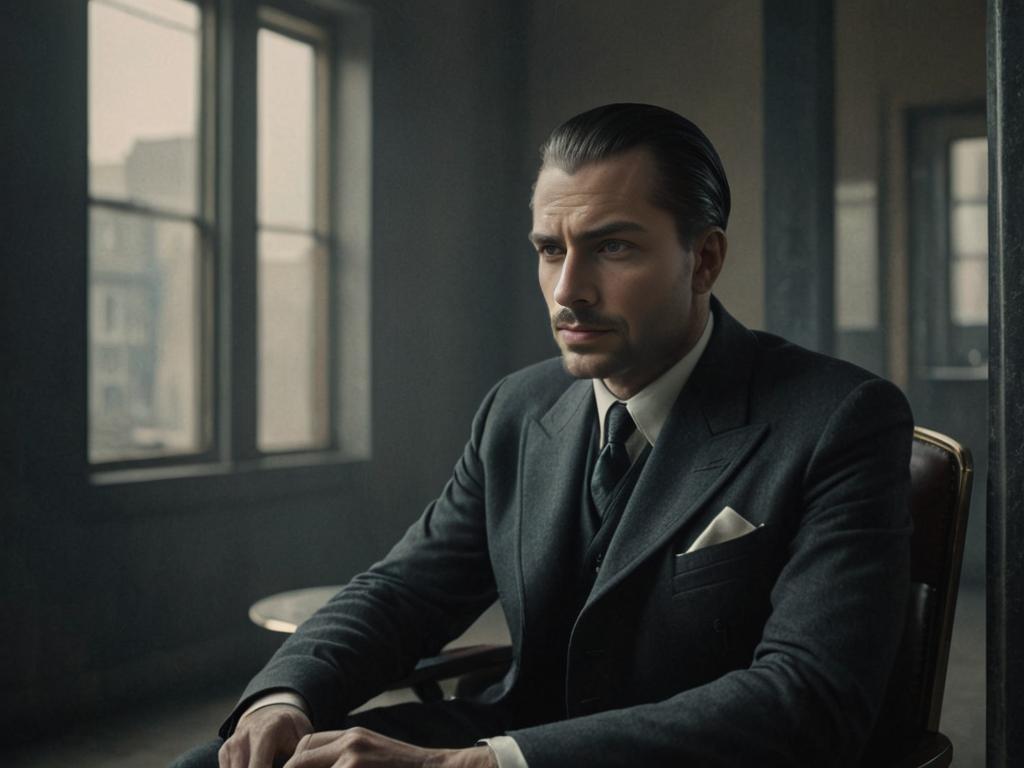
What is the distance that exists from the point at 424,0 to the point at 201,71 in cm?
135

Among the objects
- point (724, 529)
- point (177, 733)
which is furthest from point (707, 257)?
point (177, 733)

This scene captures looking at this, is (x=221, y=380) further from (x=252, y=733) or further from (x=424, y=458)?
(x=252, y=733)

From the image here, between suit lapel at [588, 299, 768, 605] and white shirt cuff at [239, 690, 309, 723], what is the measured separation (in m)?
0.40

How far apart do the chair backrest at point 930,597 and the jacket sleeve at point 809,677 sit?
0.18 meters

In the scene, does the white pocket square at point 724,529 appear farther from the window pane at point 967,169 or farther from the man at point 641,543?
the window pane at point 967,169

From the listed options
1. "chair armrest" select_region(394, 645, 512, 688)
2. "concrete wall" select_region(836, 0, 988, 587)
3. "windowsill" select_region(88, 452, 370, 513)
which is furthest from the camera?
"concrete wall" select_region(836, 0, 988, 587)

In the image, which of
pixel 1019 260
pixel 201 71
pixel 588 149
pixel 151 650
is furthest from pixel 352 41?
pixel 1019 260

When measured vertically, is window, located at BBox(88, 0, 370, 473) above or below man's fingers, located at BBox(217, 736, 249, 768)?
above

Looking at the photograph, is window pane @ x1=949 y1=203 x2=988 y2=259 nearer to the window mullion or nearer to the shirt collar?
the window mullion

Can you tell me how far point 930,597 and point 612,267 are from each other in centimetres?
61

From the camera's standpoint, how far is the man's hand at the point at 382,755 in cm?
116

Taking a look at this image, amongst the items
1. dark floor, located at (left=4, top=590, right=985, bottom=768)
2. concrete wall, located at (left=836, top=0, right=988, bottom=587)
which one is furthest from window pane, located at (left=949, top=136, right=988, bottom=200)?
dark floor, located at (left=4, top=590, right=985, bottom=768)

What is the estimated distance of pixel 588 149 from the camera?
4.82ft

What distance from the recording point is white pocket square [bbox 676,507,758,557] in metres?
1.33
